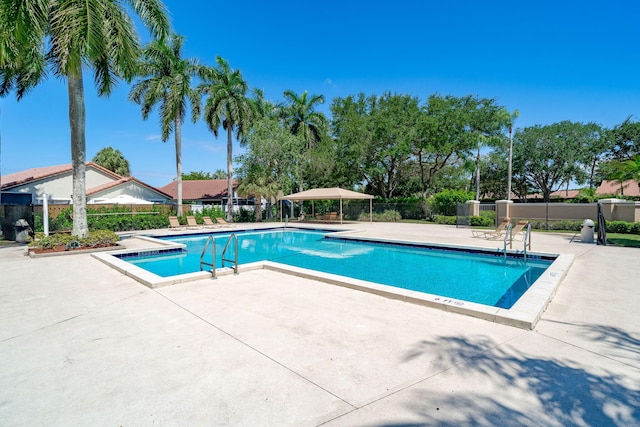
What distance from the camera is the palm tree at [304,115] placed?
1215 inches

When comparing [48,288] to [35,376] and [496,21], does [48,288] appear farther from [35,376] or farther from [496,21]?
[496,21]

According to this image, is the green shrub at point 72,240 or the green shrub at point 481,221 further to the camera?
the green shrub at point 481,221

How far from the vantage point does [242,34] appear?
19.3m

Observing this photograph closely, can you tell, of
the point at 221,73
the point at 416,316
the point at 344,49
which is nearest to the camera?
the point at 416,316

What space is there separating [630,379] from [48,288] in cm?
824

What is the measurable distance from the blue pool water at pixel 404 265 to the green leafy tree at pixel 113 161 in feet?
109

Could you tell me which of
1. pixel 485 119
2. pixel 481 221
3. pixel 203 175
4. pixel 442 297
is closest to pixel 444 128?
pixel 485 119

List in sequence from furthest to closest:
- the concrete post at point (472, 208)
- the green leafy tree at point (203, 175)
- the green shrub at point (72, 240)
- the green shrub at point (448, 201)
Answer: the green leafy tree at point (203, 175) < the green shrub at point (448, 201) < the concrete post at point (472, 208) < the green shrub at point (72, 240)

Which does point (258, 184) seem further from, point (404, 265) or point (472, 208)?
point (404, 265)

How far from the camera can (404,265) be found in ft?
31.9

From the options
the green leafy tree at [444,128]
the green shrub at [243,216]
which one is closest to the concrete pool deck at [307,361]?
the green shrub at [243,216]

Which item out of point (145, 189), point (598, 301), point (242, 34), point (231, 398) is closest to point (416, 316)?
point (231, 398)

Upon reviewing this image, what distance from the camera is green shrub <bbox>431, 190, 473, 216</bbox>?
24.8 m

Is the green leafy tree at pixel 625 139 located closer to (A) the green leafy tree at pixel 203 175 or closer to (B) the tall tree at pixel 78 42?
(B) the tall tree at pixel 78 42
